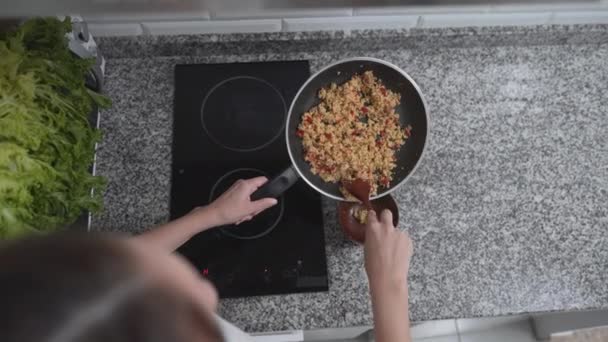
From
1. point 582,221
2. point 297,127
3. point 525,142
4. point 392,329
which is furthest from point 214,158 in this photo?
point 582,221

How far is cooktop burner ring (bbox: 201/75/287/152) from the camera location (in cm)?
98

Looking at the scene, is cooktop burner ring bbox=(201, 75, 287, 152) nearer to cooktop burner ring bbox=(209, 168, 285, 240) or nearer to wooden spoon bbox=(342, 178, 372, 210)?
cooktop burner ring bbox=(209, 168, 285, 240)

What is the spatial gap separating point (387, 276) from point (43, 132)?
57 cm

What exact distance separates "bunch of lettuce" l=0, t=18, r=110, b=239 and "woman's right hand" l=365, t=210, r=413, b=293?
462 millimetres

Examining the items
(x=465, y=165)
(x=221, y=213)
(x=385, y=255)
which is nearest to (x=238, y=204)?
(x=221, y=213)

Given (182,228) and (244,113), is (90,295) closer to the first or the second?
(182,228)

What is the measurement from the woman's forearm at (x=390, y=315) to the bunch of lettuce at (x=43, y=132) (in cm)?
49

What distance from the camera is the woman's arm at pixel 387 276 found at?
76 cm

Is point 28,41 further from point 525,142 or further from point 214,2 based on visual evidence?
point 525,142

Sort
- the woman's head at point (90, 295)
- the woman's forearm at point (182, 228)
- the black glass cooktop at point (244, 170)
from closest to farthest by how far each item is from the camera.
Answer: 1. the woman's head at point (90, 295)
2. the woman's forearm at point (182, 228)
3. the black glass cooktop at point (244, 170)

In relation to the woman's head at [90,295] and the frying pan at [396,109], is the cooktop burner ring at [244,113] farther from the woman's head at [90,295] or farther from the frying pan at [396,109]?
the woman's head at [90,295]

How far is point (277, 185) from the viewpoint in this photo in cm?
83

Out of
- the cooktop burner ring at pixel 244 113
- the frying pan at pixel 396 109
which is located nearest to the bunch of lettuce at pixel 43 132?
the cooktop burner ring at pixel 244 113

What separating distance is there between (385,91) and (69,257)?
0.70 metres
